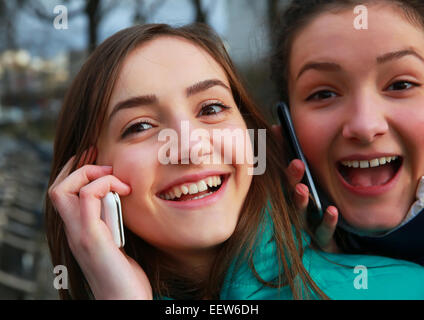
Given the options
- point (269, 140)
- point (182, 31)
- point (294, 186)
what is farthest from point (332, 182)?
point (182, 31)

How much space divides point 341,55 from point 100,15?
648 cm

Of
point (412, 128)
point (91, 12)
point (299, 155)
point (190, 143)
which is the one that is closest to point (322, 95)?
point (299, 155)

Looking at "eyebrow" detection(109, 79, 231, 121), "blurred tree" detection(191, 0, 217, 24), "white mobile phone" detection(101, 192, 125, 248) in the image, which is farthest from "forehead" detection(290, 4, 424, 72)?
"blurred tree" detection(191, 0, 217, 24)

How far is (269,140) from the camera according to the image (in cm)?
196

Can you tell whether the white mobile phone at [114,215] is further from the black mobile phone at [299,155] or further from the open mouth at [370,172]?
the open mouth at [370,172]

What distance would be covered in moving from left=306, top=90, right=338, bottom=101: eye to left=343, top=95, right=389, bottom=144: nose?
5.2 inches

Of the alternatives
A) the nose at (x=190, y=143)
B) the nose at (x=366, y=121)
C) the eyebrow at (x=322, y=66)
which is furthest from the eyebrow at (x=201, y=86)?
the nose at (x=366, y=121)

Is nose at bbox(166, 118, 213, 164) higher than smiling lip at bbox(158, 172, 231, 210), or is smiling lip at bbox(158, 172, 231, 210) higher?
nose at bbox(166, 118, 213, 164)

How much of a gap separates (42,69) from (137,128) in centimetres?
977

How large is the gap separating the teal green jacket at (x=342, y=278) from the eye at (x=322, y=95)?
2.04 feet

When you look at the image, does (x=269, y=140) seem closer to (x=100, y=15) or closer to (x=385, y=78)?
(x=385, y=78)

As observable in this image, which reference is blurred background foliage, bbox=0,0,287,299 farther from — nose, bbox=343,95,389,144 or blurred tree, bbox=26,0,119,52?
nose, bbox=343,95,389,144

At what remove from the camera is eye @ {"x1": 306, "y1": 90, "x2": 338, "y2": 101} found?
5.76ft

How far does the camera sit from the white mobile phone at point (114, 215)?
Answer: 1485 mm
